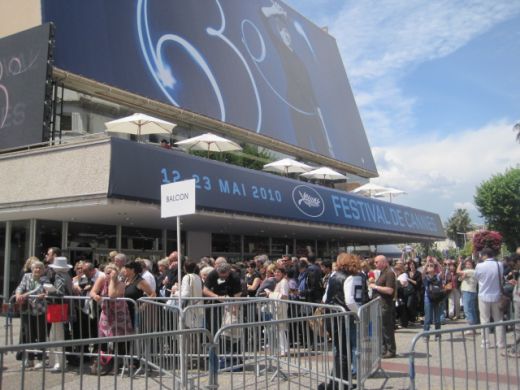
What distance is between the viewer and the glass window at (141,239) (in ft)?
62.1

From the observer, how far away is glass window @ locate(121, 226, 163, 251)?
1892cm

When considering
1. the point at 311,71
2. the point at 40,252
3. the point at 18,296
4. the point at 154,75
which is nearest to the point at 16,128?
the point at 40,252

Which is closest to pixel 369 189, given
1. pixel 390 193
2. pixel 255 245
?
pixel 390 193

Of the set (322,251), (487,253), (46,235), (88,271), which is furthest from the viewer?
(322,251)

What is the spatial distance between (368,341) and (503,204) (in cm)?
5363

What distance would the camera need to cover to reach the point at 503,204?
180 ft

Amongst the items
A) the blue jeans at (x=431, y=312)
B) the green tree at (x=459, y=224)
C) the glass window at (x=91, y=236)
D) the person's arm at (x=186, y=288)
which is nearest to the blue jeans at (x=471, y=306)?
the blue jeans at (x=431, y=312)

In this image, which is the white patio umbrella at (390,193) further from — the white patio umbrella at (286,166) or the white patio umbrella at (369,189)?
the white patio umbrella at (286,166)

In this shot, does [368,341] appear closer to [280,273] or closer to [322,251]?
[280,273]

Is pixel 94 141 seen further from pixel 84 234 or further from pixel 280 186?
pixel 280 186

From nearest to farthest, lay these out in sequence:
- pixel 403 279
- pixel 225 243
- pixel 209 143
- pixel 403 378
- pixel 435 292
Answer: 1. pixel 403 378
2. pixel 435 292
3. pixel 403 279
4. pixel 209 143
5. pixel 225 243

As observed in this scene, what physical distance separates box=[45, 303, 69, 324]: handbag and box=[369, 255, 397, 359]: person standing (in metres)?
5.01

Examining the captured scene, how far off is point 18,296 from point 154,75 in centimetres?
1612

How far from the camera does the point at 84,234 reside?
57.4 ft
